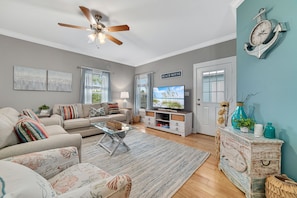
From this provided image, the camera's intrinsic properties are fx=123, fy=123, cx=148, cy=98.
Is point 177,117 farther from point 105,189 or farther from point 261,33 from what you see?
point 105,189

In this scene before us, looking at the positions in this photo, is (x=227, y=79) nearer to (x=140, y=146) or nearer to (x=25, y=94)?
(x=140, y=146)

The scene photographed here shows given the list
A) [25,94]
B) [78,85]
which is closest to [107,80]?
[78,85]

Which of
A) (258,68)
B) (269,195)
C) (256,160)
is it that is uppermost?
(258,68)

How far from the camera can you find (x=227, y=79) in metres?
3.19

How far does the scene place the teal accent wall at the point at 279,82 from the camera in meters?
1.30

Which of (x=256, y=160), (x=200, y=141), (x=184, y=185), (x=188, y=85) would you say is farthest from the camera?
(x=188, y=85)

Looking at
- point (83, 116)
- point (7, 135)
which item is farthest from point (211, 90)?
point (7, 135)

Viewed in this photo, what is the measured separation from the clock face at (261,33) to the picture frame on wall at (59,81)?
4.55 m

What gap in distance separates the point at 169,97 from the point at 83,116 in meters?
2.78

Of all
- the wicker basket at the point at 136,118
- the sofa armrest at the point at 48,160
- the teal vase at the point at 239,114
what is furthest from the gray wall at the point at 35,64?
the teal vase at the point at 239,114

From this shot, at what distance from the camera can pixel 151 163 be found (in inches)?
81.1

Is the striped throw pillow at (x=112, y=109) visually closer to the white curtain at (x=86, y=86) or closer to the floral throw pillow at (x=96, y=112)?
Result: the floral throw pillow at (x=96, y=112)

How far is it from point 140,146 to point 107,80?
3.09 m

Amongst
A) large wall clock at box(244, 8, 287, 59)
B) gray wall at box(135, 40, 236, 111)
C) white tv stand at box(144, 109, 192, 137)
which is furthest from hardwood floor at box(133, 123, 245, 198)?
gray wall at box(135, 40, 236, 111)
